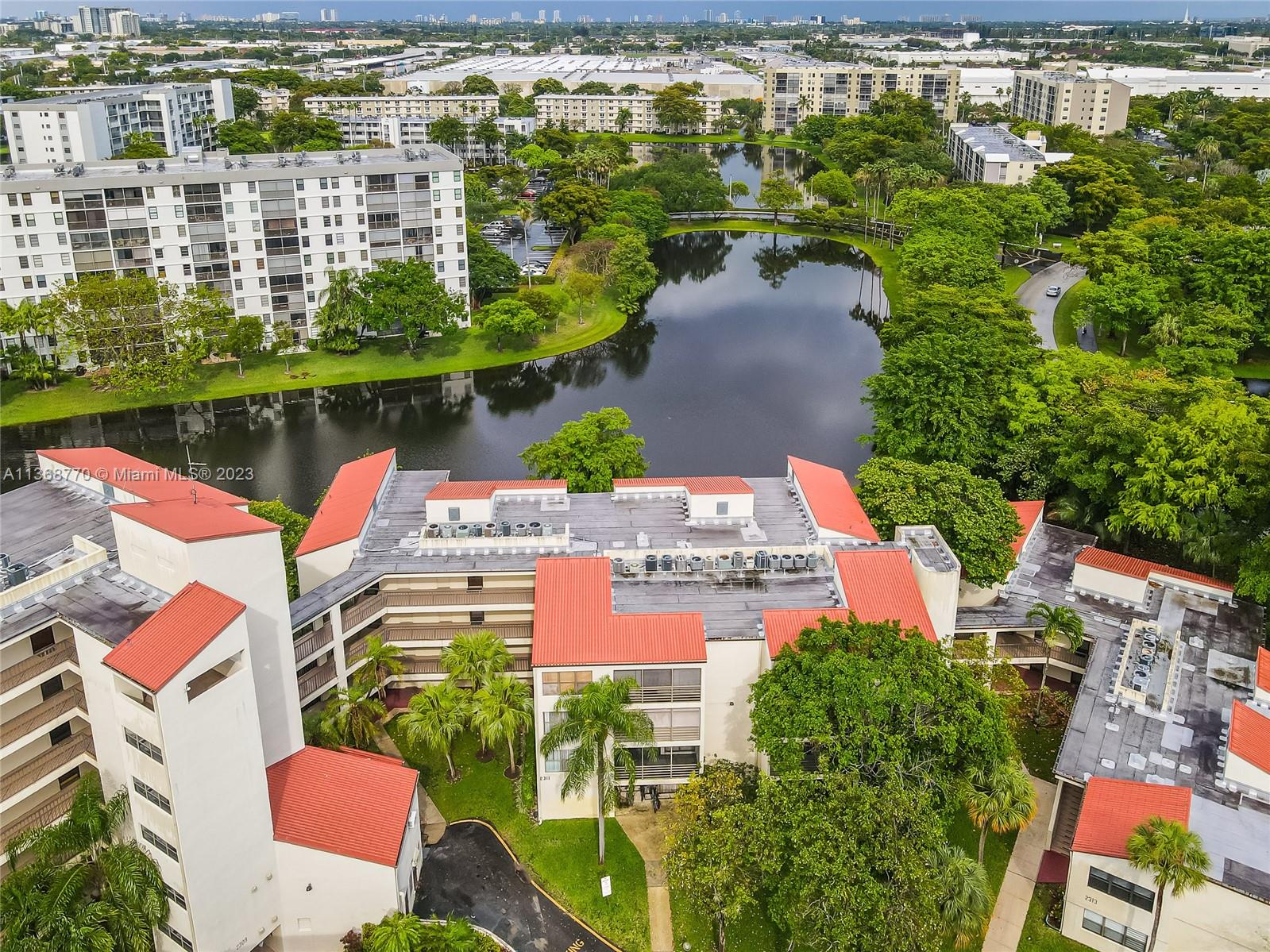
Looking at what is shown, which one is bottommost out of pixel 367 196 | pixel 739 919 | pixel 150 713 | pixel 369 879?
pixel 739 919

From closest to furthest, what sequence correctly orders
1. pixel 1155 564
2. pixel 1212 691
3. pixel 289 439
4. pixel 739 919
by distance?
pixel 739 919 < pixel 1212 691 < pixel 1155 564 < pixel 289 439

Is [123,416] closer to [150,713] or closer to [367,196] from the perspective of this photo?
[367,196]

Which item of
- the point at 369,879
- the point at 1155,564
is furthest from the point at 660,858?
the point at 1155,564

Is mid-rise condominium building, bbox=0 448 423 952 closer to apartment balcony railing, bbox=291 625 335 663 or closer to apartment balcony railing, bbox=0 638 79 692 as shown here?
apartment balcony railing, bbox=0 638 79 692

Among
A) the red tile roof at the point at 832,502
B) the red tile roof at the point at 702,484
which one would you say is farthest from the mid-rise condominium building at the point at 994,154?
the red tile roof at the point at 702,484

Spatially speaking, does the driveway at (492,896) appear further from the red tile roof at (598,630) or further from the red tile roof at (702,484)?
the red tile roof at (702,484)

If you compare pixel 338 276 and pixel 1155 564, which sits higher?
pixel 338 276

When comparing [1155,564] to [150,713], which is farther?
[1155,564]
